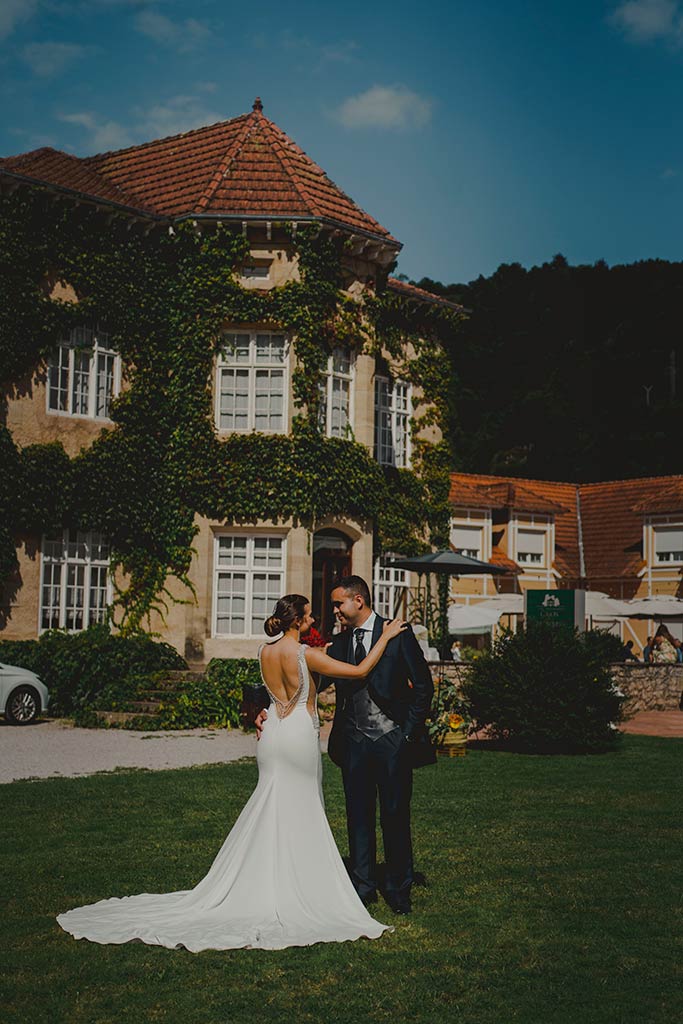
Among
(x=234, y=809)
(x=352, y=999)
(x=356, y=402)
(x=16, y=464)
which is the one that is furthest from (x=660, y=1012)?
(x=356, y=402)

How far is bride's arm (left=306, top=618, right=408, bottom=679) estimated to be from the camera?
7152 mm

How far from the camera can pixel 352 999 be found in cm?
547

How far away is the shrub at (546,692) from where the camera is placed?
56.7ft

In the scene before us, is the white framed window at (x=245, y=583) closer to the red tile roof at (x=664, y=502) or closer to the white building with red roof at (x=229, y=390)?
the white building with red roof at (x=229, y=390)

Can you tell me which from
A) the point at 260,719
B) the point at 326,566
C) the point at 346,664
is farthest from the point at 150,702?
the point at 346,664

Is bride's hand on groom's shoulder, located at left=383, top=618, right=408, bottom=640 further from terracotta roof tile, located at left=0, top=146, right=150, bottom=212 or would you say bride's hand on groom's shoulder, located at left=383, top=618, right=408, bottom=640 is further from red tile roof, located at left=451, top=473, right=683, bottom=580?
red tile roof, located at left=451, top=473, right=683, bottom=580

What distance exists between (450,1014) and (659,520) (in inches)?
1761

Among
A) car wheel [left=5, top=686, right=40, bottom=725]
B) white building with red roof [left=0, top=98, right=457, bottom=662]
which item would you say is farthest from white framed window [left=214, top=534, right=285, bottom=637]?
car wheel [left=5, top=686, right=40, bottom=725]

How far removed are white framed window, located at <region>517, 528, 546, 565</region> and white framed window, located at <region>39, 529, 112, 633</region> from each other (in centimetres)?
2691

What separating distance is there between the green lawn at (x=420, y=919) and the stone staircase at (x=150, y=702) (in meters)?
7.93

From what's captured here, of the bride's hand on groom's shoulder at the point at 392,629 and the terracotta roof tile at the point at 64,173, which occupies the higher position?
the terracotta roof tile at the point at 64,173

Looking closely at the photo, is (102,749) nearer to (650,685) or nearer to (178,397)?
(178,397)

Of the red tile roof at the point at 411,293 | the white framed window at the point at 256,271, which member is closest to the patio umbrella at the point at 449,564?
the white framed window at the point at 256,271

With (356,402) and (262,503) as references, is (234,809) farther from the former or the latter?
(356,402)
